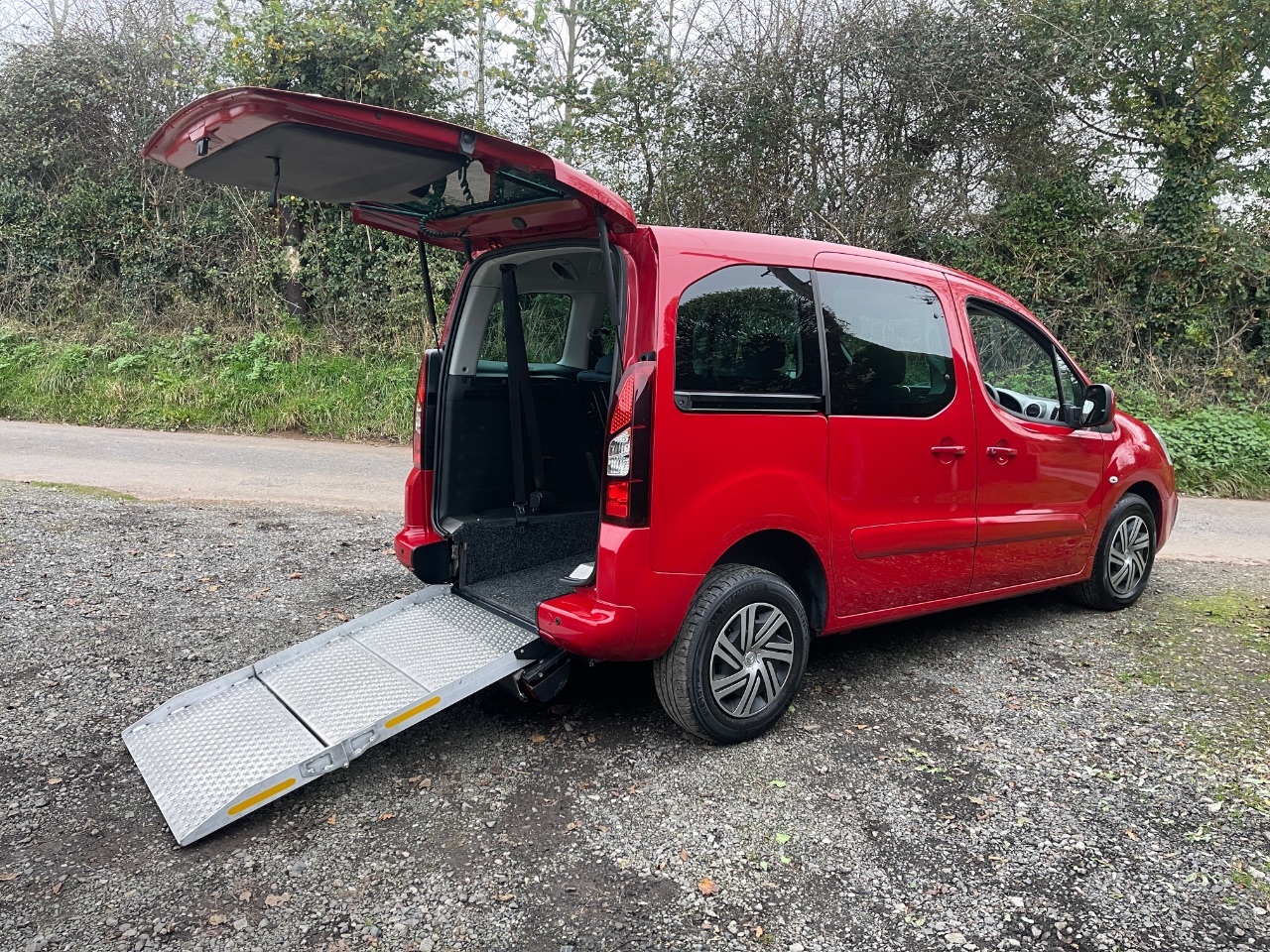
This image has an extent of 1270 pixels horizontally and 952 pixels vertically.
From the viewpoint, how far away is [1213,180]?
12.2 m

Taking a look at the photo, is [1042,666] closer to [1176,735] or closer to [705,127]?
[1176,735]

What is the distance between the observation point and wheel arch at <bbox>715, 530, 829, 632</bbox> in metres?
3.64

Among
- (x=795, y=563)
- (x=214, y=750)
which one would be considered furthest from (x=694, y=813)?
(x=214, y=750)

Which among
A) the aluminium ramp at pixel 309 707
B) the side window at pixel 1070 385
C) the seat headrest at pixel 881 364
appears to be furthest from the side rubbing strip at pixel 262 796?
the side window at pixel 1070 385

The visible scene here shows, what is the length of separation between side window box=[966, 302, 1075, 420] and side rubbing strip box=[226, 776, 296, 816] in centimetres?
361

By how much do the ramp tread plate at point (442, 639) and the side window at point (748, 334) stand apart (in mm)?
1322

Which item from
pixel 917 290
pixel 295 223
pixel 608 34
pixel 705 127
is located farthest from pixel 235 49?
pixel 917 290

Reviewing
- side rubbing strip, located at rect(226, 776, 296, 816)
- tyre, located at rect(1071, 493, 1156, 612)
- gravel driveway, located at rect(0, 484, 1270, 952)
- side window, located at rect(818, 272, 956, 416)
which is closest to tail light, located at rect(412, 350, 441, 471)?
gravel driveway, located at rect(0, 484, 1270, 952)

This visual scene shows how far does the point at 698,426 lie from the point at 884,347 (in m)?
1.17

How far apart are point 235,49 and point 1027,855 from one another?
46.1 ft

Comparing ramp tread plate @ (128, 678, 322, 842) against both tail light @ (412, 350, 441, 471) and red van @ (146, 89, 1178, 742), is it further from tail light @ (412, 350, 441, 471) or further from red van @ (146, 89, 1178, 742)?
tail light @ (412, 350, 441, 471)

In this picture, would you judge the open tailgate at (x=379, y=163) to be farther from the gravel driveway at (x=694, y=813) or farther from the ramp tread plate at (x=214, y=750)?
the gravel driveway at (x=694, y=813)

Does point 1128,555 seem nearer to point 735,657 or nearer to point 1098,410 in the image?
point 1098,410

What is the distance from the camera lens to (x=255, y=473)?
29.3 ft
